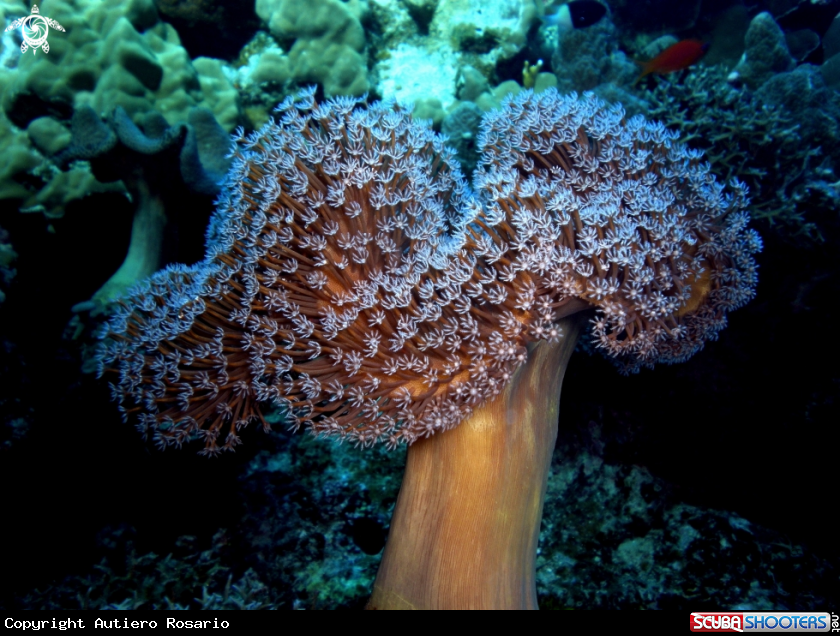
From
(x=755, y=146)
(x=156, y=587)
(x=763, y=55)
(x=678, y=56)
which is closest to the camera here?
(x=156, y=587)

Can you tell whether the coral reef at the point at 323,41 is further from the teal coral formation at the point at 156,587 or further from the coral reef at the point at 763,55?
the teal coral formation at the point at 156,587

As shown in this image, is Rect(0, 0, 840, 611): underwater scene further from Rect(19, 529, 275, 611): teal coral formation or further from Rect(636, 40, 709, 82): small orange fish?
Rect(636, 40, 709, 82): small orange fish

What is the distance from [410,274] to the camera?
2.31 metres

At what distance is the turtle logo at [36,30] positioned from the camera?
16.1 ft

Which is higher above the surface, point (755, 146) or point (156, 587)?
point (755, 146)

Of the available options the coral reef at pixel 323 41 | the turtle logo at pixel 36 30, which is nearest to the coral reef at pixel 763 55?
the coral reef at pixel 323 41

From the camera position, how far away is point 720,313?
2.65 m

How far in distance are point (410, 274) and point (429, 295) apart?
182 mm

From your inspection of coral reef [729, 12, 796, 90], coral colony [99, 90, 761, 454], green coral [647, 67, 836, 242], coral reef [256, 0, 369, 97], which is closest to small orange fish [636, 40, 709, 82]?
green coral [647, 67, 836, 242]

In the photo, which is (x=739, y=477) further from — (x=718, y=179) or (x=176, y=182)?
(x=176, y=182)

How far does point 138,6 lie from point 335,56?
2.41m
